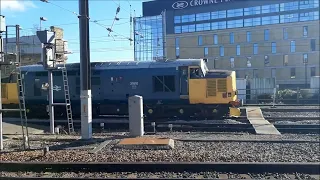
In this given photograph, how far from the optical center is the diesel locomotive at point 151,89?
15.9 metres

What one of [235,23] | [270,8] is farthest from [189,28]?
[270,8]

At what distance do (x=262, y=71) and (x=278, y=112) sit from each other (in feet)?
185

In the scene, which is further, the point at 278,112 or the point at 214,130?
the point at 278,112

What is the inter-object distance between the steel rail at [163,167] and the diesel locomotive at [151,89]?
881 centimetres

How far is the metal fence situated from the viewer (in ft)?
94.4

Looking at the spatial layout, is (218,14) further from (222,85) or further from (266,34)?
(222,85)

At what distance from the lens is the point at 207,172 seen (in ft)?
22.8

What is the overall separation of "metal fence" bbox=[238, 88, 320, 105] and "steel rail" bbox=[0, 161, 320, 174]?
22.2 m

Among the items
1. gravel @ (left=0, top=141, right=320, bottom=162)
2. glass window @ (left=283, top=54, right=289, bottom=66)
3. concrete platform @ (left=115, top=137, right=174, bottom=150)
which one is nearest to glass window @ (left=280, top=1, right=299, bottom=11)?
glass window @ (left=283, top=54, right=289, bottom=66)

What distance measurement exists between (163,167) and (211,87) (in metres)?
9.28

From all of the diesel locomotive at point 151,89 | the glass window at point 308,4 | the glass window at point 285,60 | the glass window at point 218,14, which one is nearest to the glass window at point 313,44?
the glass window at point 285,60

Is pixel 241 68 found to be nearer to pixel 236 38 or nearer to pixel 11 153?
pixel 236 38

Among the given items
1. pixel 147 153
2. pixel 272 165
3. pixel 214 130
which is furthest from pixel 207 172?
pixel 214 130

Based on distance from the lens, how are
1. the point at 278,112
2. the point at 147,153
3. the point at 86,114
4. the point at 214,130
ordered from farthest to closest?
the point at 278,112
the point at 214,130
the point at 86,114
the point at 147,153
